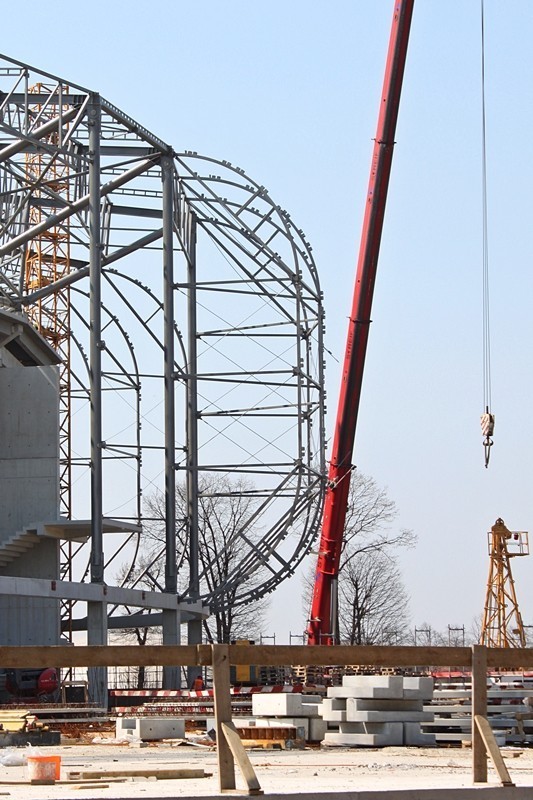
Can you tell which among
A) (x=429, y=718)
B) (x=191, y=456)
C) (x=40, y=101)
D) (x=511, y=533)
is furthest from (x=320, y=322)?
(x=511, y=533)

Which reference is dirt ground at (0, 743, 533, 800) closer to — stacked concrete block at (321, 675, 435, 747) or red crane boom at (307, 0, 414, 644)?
stacked concrete block at (321, 675, 435, 747)

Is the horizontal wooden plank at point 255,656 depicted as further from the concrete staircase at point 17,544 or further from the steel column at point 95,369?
the concrete staircase at point 17,544

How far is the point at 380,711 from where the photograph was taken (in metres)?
22.3

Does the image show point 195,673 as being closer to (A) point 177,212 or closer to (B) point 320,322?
(B) point 320,322

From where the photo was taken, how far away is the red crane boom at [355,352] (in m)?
36.9

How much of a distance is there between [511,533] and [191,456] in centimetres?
3463

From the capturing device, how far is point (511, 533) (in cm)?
7606

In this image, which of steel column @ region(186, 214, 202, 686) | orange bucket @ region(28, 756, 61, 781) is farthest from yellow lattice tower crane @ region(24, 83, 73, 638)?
orange bucket @ region(28, 756, 61, 781)

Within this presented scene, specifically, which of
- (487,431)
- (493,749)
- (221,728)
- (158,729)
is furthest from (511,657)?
(487,431)

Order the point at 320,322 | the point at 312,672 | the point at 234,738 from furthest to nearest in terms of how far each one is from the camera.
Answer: the point at 320,322 → the point at 312,672 → the point at 234,738

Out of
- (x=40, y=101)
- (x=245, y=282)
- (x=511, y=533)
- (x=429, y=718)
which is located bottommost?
(x=429, y=718)

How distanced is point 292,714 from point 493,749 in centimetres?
1315

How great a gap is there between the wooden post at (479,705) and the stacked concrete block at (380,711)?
35.4 feet

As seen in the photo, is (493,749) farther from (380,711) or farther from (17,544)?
(17,544)
